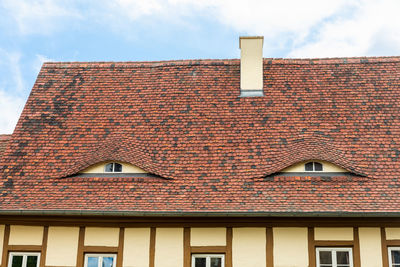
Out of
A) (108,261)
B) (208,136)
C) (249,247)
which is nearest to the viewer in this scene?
(249,247)

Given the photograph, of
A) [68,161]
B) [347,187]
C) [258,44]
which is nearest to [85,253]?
[68,161]

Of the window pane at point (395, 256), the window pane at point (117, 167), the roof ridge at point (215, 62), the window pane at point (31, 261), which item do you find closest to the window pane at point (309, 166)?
the window pane at point (395, 256)

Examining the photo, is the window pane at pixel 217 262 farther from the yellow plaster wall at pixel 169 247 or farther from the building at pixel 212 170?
the yellow plaster wall at pixel 169 247

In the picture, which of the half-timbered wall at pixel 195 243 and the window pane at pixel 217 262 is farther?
the window pane at pixel 217 262

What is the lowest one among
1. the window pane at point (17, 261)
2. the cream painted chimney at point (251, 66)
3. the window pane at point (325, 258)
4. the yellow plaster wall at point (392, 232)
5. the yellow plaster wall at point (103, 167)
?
the window pane at point (17, 261)

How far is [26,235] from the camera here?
1043 cm

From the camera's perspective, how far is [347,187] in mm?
10359

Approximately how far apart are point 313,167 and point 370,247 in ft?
6.97

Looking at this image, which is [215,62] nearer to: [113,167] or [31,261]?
[113,167]

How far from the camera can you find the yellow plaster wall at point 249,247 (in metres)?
9.95

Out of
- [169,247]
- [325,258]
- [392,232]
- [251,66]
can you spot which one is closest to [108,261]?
[169,247]

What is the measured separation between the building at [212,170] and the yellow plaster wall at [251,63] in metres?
0.03

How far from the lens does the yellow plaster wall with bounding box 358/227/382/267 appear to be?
9.78 m

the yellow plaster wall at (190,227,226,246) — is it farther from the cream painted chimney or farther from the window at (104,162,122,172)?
the cream painted chimney
